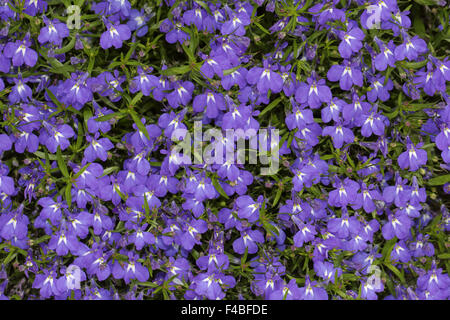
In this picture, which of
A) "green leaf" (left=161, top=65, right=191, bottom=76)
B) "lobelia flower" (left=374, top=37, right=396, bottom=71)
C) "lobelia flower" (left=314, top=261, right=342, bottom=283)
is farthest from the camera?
"lobelia flower" (left=314, top=261, right=342, bottom=283)

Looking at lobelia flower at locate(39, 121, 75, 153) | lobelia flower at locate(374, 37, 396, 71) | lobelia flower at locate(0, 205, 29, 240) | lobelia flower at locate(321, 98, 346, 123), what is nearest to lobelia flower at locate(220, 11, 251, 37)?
lobelia flower at locate(321, 98, 346, 123)

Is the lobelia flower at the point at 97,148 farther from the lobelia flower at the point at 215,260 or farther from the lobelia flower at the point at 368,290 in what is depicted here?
the lobelia flower at the point at 368,290

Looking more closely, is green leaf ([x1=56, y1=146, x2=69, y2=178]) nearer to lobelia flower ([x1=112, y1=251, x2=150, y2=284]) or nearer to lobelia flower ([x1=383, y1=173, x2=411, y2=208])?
lobelia flower ([x1=112, y1=251, x2=150, y2=284])

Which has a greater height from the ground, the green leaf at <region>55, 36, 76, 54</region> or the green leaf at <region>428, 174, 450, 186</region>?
the green leaf at <region>55, 36, 76, 54</region>

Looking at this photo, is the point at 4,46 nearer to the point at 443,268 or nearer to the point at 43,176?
the point at 43,176

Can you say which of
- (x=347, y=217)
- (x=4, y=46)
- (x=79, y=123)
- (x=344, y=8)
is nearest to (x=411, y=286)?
(x=347, y=217)

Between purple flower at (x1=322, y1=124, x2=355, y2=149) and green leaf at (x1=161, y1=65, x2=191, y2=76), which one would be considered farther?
purple flower at (x1=322, y1=124, x2=355, y2=149)
